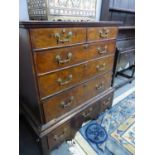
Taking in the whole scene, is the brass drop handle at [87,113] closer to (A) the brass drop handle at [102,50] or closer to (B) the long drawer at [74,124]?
(B) the long drawer at [74,124]

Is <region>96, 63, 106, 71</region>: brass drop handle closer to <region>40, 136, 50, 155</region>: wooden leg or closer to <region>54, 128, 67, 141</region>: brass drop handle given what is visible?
<region>54, 128, 67, 141</region>: brass drop handle

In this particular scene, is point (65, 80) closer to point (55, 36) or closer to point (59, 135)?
point (55, 36)

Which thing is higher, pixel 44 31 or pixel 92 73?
pixel 44 31

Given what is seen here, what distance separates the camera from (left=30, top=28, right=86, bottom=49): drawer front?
2.47 ft

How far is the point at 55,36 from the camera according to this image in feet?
2.71

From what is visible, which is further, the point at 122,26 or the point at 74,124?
the point at 122,26

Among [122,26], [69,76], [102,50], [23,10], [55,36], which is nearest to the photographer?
[55,36]

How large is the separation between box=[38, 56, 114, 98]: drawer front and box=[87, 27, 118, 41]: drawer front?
0.21 meters

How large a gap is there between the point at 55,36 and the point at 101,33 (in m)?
0.49

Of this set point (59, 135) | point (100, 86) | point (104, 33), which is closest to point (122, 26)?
point (104, 33)
